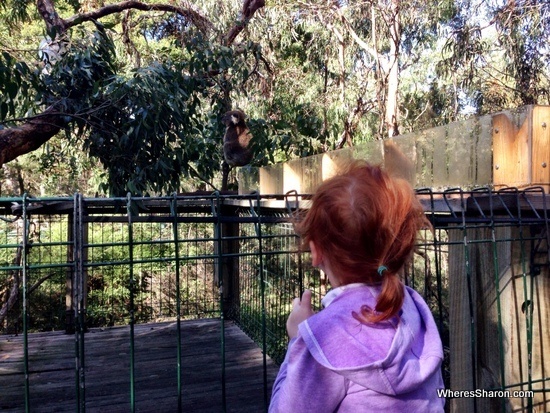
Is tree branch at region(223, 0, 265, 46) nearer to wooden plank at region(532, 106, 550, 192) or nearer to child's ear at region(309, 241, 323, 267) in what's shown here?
wooden plank at region(532, 106, 550, 192)

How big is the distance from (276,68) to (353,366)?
9.63 meters

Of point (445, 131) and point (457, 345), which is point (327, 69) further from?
point (457, 345)

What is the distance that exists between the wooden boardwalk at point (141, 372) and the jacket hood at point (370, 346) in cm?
255

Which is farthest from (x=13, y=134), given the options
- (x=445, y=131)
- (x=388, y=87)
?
(x=388, y=87)

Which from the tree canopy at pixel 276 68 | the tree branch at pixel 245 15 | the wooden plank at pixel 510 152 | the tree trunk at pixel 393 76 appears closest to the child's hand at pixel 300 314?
the wooden plank at pixel 510 152

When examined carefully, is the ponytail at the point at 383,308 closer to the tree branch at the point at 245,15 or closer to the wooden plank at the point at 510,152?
the wooden plank at the point at 510,152

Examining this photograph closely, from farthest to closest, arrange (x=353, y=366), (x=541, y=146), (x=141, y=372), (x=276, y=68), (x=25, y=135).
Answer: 1. (x=276, y=68)
2. (x=25, y=135)
3. (x=141, y=372)
4. (x=541, y=146)
5. (x=353, y=366)

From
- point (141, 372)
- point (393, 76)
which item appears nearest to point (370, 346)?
point (141, 372)

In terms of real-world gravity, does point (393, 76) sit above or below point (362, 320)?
above

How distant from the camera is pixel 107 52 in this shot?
492 centimetres

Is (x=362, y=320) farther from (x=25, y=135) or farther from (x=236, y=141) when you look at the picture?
(x=236, y=141)

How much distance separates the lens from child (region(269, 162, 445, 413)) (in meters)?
0.90

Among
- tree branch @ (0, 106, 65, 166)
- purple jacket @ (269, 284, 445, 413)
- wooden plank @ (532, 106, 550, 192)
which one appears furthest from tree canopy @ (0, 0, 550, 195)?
purple jacket @ (269, 284, 445, 413)

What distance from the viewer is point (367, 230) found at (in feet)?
3.15
